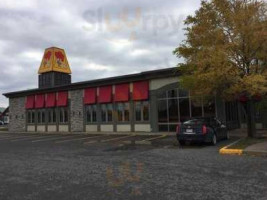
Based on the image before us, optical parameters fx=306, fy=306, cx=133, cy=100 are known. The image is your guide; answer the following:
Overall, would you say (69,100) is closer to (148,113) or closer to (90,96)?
(90,96)

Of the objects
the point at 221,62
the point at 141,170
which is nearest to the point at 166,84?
the point at 221,62

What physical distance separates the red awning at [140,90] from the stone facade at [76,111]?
7.35 metres

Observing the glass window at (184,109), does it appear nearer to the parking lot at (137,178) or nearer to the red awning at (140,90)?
the red awning at (140,90)

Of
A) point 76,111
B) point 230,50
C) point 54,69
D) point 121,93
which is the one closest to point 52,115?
point 76,111

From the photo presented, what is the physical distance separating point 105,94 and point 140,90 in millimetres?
4299

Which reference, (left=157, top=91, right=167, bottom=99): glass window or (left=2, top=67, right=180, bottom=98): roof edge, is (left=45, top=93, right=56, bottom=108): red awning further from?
(left=157, top=91, right=167, bottom=99): glass window

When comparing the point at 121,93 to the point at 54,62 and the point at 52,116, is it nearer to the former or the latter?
the point at 52,116

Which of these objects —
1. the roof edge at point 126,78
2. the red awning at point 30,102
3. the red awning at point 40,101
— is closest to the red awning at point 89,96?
the roof edge at point 126,78

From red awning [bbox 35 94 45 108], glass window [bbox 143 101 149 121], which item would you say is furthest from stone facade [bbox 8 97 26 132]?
glass window [bbox 143 101 149 121]

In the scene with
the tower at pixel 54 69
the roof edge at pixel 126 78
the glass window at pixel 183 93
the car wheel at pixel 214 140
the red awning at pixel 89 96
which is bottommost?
the car wheel at pixel 214 140

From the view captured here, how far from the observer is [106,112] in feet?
100

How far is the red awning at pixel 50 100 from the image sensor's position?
3551 cm

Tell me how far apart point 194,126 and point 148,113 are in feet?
39.1

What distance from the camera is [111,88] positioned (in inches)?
1180
